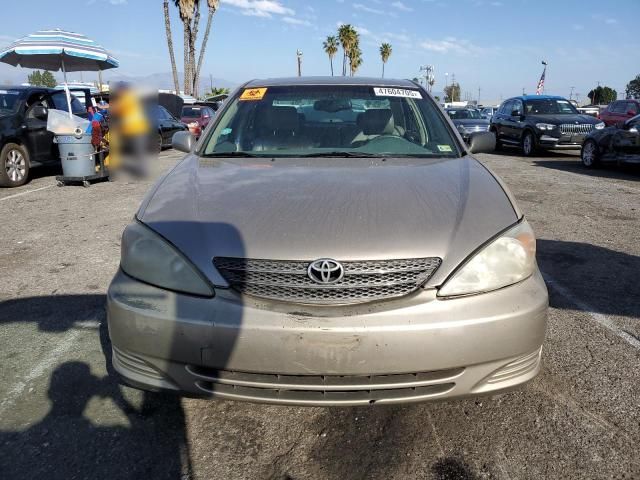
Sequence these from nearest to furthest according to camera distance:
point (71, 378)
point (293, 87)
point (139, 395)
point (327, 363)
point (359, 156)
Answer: point (327, 363) < point (139, 395) < point (71, 378) < point (359, 156) < point (293, 87)

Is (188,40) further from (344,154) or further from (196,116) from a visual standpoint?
(344,154)

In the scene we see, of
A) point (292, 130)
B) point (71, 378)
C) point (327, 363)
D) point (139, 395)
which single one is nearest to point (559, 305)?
point (292, 130)

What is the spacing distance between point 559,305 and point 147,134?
25.0 feet

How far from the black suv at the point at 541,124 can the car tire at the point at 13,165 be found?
1154cm

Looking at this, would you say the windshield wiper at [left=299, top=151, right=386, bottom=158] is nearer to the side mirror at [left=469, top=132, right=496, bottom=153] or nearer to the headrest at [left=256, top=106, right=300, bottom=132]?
the headrest at [left=256, top=106, right=300, bottom=132]

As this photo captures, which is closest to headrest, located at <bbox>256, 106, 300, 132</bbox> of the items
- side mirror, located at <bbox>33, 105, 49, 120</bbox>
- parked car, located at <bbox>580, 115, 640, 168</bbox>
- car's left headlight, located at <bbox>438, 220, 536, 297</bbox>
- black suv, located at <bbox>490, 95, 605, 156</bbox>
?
car's left headlight, located at <bbox>438, 220, 536, 297</bbox>

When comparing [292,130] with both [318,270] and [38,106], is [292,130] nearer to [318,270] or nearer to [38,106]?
[318,270]

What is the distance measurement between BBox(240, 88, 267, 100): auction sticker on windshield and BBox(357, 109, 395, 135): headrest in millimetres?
704

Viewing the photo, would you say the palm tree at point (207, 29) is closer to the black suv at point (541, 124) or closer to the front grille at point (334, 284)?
the black suv at point (541, 124)

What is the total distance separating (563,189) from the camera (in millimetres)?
8820

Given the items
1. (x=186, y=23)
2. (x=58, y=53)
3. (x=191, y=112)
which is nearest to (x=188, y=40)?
(x=186, y=23)

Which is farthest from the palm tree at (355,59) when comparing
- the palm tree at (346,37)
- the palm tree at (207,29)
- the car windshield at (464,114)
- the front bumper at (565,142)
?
the front bumper at (565,142)

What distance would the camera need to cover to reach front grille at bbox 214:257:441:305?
1918 mm

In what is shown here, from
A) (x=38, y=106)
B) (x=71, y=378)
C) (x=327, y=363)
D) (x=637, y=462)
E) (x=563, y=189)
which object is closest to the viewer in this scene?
(x=327, y=363)
